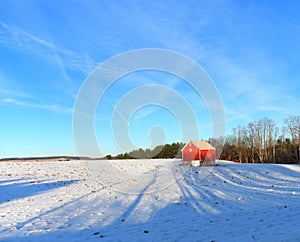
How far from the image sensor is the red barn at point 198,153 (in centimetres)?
3669

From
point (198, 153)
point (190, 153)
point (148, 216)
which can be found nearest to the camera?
point (148, 216)

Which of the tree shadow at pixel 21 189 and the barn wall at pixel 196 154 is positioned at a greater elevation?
the barn wall at pixel 196 154

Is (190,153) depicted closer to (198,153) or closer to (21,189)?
(198,153)

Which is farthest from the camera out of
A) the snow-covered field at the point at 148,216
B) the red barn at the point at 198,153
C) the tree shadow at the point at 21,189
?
the red barn at the point at 198,153

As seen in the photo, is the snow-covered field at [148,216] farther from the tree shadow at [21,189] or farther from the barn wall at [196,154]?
the barn wall at [196,154]

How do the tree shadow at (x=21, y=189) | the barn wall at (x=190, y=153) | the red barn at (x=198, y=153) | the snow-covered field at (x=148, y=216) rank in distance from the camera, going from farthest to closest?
the barn wall at (x=190, y=153) → the red barn at (x=198, y=153) → the tree shadow at (x=21, y=189) → the snow-covered field at (x=148, y=216)

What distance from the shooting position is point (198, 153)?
36812 millimetres

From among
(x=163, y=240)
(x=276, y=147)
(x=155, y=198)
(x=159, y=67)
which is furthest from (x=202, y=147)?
(x=276, y=147)

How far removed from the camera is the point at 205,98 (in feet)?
52.5

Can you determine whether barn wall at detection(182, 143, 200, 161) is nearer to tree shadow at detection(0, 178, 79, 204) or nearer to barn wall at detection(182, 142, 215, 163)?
barn wall at detection(182, 142, 215, 163)

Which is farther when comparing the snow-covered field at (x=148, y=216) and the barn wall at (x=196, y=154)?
the barn wall at (x=196, y=154)

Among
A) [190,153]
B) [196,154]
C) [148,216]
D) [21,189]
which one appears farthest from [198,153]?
[148,216]

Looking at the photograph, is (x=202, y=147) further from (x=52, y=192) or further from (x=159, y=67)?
(x=52, y=192)

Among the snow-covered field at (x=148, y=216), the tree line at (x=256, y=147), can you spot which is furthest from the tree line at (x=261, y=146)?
the snow-covered field at (x=148, y=216)
